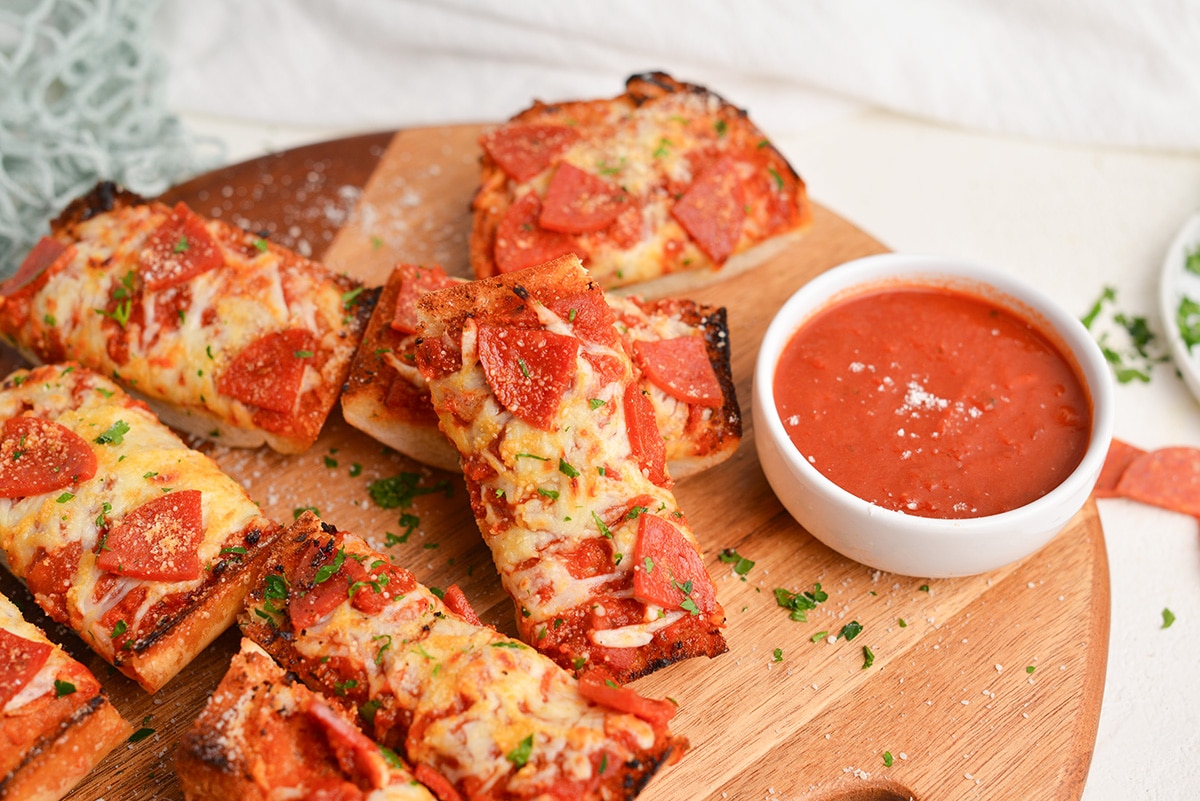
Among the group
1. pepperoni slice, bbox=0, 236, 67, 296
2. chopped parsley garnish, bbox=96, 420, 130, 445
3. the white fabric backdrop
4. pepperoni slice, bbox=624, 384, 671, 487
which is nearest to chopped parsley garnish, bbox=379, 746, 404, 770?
pepperoni slice, bbox=624, 384, 671, 487

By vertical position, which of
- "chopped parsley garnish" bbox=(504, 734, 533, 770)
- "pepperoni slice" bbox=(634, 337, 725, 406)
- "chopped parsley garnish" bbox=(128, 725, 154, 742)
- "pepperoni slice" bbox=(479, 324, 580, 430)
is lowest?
"chopped parsley garnish" bbox=(128, 725, 154, 742)

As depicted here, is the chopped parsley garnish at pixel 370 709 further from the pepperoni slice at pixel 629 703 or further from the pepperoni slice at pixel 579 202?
the pepperoni slice at pixel 579 202

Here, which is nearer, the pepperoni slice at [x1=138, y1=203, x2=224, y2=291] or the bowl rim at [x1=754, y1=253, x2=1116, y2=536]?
the bowl rim at [x1=754, y1=253, x2=1116, y2=536]

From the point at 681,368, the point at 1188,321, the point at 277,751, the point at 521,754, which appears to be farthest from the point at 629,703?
the point at 1188,321

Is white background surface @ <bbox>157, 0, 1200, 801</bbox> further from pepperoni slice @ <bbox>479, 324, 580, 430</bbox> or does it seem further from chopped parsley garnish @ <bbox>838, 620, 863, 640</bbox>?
pepperoni slice @ <bbox>479, 324, 580, 430</bbox>

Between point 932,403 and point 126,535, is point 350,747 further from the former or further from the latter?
point 932,403

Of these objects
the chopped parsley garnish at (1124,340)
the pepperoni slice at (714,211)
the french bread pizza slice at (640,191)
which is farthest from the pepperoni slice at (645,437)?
the chopped parsley garnish at (1124,340)

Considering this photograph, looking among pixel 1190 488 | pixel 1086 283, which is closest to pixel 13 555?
pixel 1190 488
